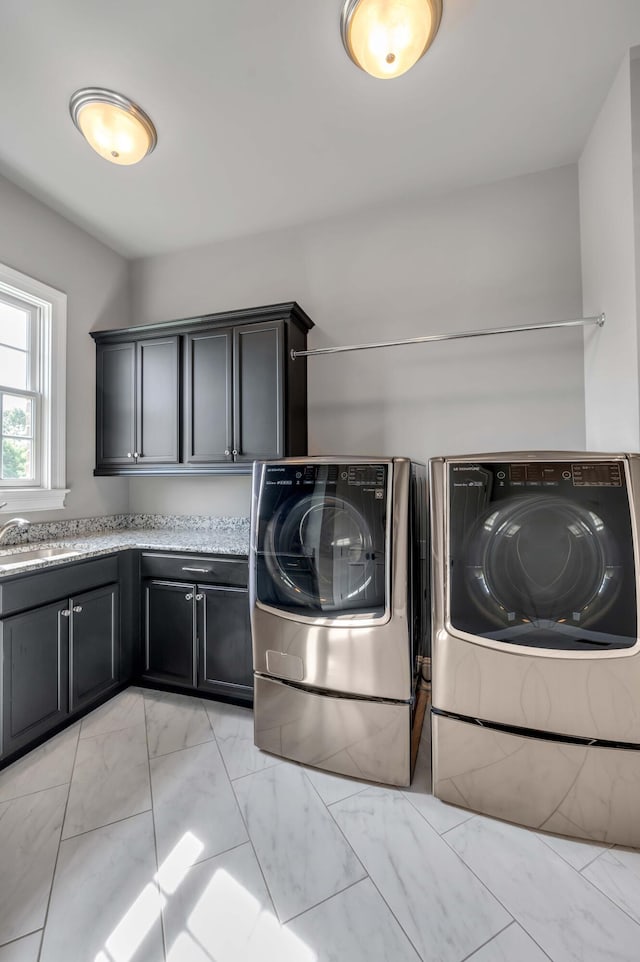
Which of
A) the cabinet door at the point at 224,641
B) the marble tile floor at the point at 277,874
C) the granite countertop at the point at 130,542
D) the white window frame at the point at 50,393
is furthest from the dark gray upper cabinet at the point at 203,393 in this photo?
the marble tile floor at the point at 277,874

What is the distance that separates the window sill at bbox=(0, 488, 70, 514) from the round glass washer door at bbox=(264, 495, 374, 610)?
161 cm

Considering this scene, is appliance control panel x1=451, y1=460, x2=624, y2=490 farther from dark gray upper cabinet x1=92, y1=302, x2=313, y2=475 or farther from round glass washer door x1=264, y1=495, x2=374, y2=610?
dark gray upper cabinet x1=92, y1=302, x2=313, y2=475

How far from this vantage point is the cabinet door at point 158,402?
2.61 m

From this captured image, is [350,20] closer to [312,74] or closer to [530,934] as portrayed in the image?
[312,74]

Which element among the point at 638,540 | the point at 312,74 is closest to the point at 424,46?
the point at 312,74

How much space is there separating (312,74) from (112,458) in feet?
7.84

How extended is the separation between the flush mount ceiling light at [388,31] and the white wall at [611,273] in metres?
0.94

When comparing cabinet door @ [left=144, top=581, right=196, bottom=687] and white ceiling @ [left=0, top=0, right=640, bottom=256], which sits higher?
white ceiling @ [left=0, top=0, right=640, bottom=256]

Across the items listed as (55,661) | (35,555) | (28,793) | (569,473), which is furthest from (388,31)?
(28,793)

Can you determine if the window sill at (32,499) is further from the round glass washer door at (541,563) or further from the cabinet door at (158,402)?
the round glass washer door at (541,563)

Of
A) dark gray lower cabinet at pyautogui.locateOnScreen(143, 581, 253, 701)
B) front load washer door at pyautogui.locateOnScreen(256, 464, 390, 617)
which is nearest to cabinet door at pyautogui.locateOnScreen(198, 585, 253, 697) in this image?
dark gray lower cabinet at pyautogui.locateOnScreen(143, 581, 253, 701)

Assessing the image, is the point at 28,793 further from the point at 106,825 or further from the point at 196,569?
the point at 196,569

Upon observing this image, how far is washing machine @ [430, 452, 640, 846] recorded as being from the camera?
1.31 meters

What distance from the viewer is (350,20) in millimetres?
1383
